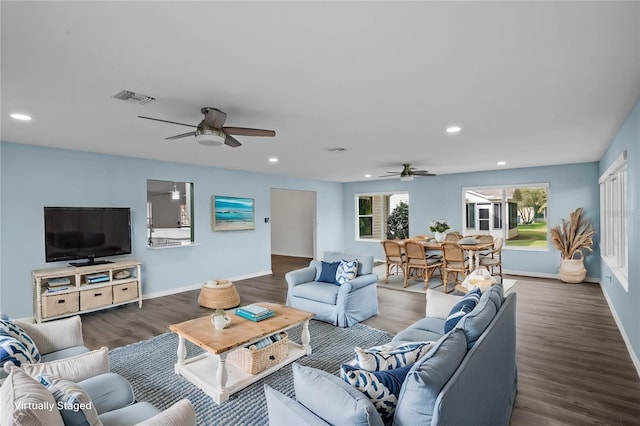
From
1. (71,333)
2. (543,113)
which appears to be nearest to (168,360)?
(71,333)

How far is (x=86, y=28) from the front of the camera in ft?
5.54

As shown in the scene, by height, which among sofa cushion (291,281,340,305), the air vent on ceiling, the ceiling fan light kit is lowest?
sofa cushion (291,281,340,305)

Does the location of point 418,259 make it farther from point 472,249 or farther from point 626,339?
point 626,339

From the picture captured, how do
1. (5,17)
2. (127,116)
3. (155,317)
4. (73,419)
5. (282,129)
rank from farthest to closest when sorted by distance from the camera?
(155,317)
(282,129)
(127,116)
(5,17)
(73,419)

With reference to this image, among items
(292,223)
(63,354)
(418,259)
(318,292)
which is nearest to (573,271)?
(418,259)

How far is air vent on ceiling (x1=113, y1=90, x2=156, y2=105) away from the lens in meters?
2.58

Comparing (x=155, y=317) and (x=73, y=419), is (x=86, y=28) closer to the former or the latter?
(x=73, y=419)

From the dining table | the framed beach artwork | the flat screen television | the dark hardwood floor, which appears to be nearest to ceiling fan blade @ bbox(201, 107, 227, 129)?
the dark hardwood floor

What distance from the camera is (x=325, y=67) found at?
217cm

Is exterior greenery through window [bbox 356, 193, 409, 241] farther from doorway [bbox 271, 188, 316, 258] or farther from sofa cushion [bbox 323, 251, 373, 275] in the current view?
sofa cushion [bbox 323, 251, 373, 275]

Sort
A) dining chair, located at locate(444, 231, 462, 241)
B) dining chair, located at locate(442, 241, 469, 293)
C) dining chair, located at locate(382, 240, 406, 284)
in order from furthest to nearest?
dining chair, located at locate(444, 231, 462, 241) → dining chair, located at locate(382, 240, 406, 284) → dining chair, located at locate(442, 241, 469, 293)

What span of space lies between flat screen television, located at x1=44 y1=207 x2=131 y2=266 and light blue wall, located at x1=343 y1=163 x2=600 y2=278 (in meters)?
6.42

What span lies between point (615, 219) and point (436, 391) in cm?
516

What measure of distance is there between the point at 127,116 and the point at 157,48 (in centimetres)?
158
